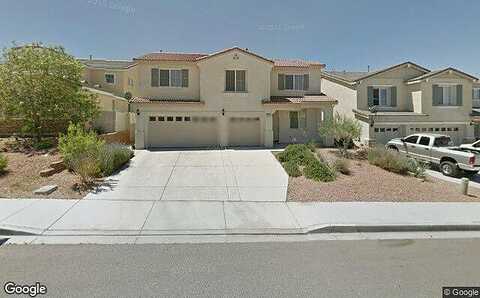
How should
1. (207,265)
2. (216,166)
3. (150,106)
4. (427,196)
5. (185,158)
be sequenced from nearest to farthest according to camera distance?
(207,265) → (427,196) → (216,166) → (185,158) → (150,106)

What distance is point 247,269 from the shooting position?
4473 mm

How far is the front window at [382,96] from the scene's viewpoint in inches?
861

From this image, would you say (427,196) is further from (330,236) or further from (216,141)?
(216,141)

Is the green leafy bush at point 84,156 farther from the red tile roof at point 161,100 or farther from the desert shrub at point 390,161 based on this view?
the desert shrub at point 390,161

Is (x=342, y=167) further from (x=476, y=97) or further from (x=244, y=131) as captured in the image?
(x=476, y=97)

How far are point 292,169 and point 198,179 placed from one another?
12.7 ft

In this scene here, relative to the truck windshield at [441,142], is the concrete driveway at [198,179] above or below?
below

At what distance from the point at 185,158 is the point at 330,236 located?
31.7 feet

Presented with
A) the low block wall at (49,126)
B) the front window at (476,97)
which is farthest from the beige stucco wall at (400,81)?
the low block wall at (49,126)

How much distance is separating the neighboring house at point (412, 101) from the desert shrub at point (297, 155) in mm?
8777

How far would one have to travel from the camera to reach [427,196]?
916 centimetres

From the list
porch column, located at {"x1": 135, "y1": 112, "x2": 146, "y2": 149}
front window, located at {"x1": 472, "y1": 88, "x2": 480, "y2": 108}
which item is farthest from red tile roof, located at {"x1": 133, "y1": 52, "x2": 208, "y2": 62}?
front window, located at {"x1": 472, "y1": 88, "x2": 480, "y2": 108}

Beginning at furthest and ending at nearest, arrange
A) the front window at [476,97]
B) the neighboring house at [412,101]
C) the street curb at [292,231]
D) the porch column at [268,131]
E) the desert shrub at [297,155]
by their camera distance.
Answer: the front window at [476,97] → the neighboring house at [412,101] → the porch column at [268,131] → the desert shrub at [297,155] → the street curb at [292,231]

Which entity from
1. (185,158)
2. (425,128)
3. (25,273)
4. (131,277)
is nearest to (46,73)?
(185,158)
